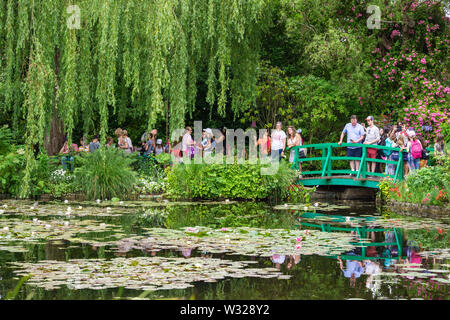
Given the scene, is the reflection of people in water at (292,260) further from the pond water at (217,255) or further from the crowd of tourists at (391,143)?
the crowd of tourists at (391,143)

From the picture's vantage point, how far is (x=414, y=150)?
16562 mm

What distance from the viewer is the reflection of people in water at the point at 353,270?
23.2ft

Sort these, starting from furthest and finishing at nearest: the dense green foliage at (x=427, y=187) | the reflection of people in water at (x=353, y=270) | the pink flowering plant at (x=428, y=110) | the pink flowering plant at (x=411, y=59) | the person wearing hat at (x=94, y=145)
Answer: the pink flowering plant at (x=411, y=59) → the pink flowering plant at (x=428, y=110) → the person wearing hat at (x=94, y=145) → the dense green foliage at (x=427, y=187) → the reflection of people in water at (x=353, y=270)

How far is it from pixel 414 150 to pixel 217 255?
31.0ft

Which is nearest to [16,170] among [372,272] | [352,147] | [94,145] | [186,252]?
[94,145]

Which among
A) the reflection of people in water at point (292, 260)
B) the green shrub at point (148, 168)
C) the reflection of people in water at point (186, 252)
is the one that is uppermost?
the green shrub at point (148, 168)

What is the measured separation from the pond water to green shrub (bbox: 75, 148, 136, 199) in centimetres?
234

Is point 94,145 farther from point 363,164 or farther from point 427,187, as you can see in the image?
point 427,187

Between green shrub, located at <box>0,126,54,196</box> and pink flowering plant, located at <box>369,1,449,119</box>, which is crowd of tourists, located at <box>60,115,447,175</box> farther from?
pink flowering plant, located at <box>369,1,449,119</box>

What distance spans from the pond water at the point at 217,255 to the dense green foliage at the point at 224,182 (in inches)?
123

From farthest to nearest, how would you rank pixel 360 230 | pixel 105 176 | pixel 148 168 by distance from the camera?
pixel 148 168 < pixel 105 176 < pixel 360 230

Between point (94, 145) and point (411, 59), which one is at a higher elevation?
point (411, 59)

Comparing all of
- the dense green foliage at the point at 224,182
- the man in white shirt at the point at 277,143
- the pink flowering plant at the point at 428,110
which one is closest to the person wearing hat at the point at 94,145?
the dense green foliage at the point at 224,182
